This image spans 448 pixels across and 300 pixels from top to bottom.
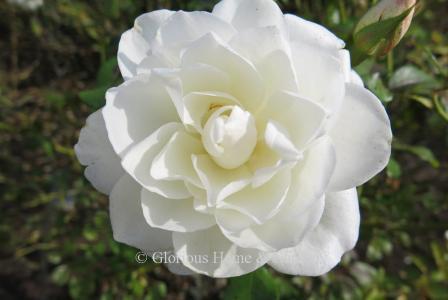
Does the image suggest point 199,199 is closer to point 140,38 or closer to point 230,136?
point 230,136

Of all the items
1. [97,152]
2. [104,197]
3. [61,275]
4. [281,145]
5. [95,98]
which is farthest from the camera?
[104,197]

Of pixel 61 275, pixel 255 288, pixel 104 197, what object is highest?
pixel 255 288

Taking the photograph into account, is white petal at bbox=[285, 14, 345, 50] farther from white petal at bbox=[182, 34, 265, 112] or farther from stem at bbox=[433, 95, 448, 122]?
stem at bbox=[433, 95, 448, 122]

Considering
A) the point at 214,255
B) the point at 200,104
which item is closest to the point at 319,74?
the point at 200,104

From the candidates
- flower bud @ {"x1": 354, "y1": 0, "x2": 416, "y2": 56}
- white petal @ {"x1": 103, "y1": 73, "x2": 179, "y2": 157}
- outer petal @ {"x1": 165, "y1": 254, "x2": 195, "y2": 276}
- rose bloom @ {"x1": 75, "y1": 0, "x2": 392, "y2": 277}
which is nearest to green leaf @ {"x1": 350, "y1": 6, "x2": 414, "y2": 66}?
flower bud @ {"x1": 354, "y1": 0, "x2": 416, "y2": 56}

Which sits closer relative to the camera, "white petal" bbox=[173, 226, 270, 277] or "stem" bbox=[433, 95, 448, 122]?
"white petal" bbox=[173, 226, 270, 277]
